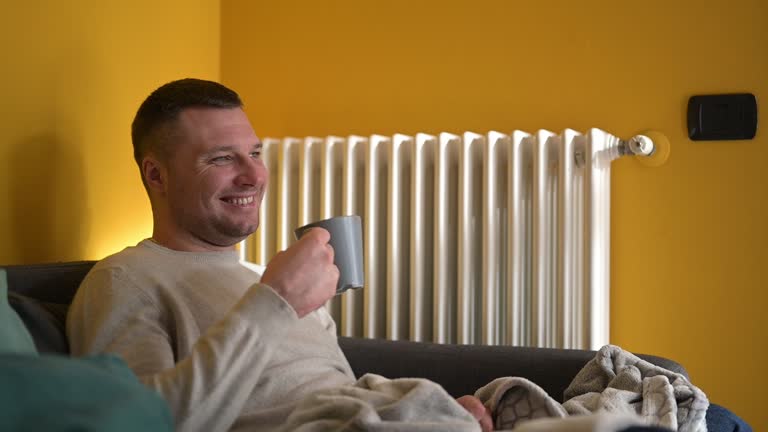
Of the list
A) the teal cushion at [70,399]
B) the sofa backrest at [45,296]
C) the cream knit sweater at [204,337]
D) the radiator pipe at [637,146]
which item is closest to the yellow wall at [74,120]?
the sofa backrest at [45,296]

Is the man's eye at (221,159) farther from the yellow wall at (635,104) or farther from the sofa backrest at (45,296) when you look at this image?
the yellow wall at (635,104)

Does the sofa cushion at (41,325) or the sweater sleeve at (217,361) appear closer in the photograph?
the sweater sleeve at (217,361)

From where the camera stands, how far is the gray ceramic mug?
139cm

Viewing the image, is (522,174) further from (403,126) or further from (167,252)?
(167,252)

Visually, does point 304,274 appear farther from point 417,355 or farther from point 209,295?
point 417,355

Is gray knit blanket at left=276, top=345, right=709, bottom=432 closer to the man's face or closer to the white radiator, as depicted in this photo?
the man's face

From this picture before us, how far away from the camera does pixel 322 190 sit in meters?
2.49

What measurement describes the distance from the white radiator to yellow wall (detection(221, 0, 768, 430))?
15 cm

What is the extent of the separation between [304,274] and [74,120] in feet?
2.83

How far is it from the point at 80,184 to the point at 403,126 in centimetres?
104

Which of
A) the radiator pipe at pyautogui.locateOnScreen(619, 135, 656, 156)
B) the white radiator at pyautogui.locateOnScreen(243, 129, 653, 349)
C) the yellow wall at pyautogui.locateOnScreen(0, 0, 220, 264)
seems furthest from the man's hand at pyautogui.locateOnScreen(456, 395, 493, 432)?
the radiator pipe at pyautogui.locateOnScreen(619, 135, 656, 156)

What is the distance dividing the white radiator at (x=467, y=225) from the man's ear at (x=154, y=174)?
2.99 feet

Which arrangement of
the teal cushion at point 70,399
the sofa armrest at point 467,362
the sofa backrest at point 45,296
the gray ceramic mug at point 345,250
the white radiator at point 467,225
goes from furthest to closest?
the white radiator at point 467,225 < the sofa armrest at point 467,362 < the gray ceramic mug at point 345,250 < the sofa backrest at point 45,296 < the teal cushion at point 70,399

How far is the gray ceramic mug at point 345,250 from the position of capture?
4.55ft
